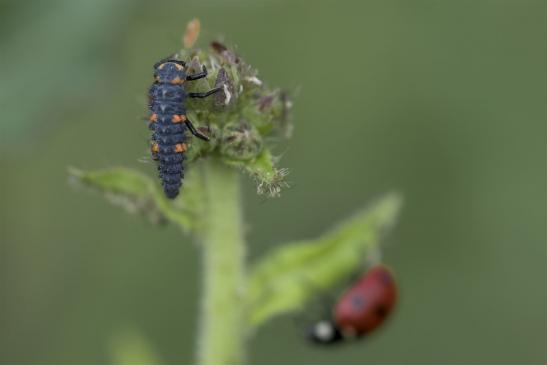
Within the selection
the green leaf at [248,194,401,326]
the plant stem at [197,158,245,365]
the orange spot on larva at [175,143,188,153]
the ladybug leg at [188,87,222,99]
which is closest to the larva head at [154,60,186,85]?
the ladybug leg at [188,87,222,99]

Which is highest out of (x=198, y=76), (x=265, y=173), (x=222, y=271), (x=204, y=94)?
(x=198, y=76)

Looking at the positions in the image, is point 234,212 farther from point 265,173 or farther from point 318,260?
point 318,260

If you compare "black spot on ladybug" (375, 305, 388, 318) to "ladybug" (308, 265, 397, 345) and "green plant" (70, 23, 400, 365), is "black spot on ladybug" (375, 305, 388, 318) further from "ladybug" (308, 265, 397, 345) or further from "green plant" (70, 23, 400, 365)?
"green plant" (70, 23, 400, 365)

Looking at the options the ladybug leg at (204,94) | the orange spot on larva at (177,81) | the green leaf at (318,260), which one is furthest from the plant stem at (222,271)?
the orange spot on larva at (177,81)

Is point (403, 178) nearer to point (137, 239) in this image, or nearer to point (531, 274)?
point (531, 274)

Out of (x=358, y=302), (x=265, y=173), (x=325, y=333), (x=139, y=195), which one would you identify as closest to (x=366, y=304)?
(x=358, y=302)

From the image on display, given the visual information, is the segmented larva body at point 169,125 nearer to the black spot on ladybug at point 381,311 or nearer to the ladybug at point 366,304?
the ladybug at point 366,304
